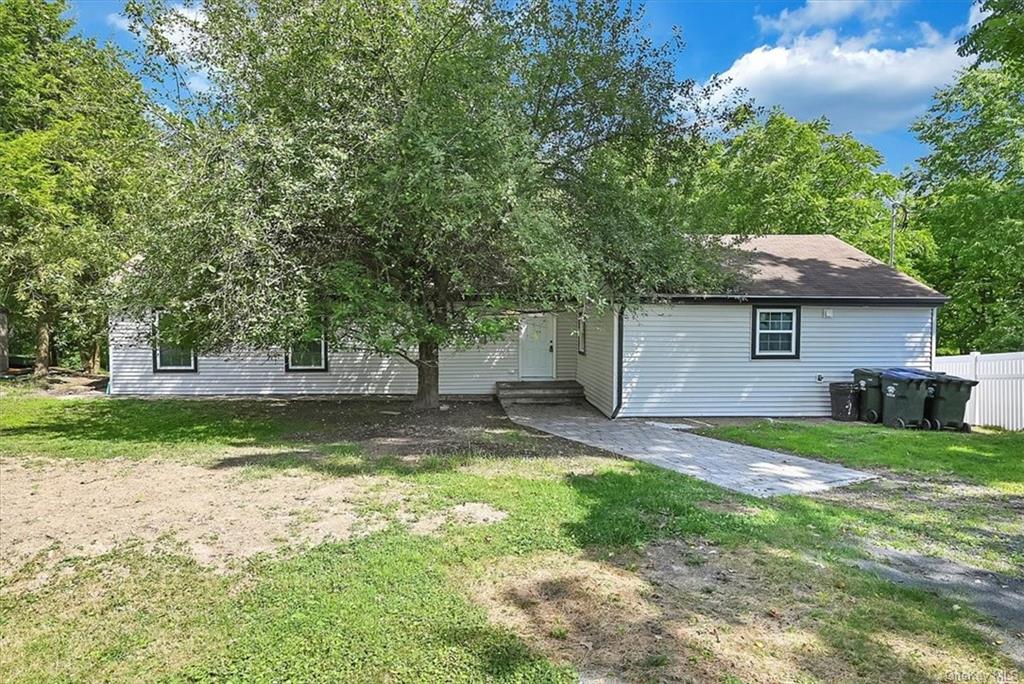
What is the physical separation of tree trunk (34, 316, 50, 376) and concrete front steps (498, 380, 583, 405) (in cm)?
1237

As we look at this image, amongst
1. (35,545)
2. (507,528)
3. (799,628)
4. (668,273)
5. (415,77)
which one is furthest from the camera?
(668,273)

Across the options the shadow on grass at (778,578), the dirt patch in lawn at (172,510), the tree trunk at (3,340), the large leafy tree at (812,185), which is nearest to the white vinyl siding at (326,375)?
the tree trunk at (3,340)

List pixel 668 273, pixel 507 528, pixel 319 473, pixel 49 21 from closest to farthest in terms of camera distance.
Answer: pixel 507 528, pixel 319 473, pixel 668 273, pixel 49 21

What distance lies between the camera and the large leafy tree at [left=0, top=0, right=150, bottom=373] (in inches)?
353

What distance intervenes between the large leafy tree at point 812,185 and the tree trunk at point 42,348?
20.3 m

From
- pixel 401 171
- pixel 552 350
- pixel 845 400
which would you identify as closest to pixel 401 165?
pixel 401 171

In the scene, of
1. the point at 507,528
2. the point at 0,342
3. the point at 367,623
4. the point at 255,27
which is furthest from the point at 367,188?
the point at 0,342

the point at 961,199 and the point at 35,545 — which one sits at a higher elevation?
the point at 961,199

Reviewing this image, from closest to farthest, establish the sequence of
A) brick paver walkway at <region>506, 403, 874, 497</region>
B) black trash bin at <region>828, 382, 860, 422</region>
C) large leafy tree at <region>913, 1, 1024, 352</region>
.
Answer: brick paver walkway at <region>506, 403, 874, 497</region>, black trash bin at <region>828, 382, 860, 422</region>, large leafy tree at <region>913, 1, 1024, 352</region>

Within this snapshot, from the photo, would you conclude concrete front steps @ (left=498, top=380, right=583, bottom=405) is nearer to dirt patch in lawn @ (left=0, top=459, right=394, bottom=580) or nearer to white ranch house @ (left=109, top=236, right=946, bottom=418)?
white ranch house @ (left=109, top=236, right=946, bottom=418)

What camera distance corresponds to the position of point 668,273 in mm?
8859

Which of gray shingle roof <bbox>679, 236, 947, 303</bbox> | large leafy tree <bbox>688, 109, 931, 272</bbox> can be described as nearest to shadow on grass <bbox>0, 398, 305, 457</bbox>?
gray shingle roof <bbox>679, 236, 947, 303</bbox>

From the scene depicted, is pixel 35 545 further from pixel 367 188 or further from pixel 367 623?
pixel 367 188

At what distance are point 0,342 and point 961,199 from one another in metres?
26.6
